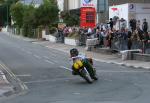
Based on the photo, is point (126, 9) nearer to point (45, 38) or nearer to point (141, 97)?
point (141, 97)

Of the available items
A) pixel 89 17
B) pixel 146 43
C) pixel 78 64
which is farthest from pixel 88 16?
pixel 78 64

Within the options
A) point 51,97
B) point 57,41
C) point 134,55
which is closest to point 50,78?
point 51,97

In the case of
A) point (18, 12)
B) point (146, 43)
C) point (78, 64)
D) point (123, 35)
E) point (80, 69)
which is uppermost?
point (18, 12)

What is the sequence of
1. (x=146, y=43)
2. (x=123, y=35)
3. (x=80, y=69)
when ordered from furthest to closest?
(x=123, y=35), (x=146, y=43), (x=80, y=69)

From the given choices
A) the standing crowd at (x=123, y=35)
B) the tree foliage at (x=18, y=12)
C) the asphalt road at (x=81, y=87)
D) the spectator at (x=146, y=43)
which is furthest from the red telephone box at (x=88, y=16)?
the tree foliage at (x=18, y=12)

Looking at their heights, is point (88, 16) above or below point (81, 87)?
above

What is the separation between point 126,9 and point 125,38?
668cm

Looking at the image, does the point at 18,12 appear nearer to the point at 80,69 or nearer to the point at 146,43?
the point at 146,43

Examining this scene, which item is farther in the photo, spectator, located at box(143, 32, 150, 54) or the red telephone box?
the red telephone box

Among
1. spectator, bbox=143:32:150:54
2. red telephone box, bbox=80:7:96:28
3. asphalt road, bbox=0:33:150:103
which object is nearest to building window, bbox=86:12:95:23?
red telephone box, bbox=80:7:96:28

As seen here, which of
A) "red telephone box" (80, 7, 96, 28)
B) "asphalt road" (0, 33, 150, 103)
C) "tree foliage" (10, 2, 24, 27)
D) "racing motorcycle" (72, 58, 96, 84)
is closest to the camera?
"asphalt road" (0, 33, 150, 103)

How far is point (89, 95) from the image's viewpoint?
17.5 metres

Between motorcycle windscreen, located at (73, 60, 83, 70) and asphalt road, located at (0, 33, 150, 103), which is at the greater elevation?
motorcycle windscreen, located at (73, 60, 83, 70)

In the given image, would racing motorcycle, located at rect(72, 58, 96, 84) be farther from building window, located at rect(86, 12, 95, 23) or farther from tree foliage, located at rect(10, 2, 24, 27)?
tree foliage, located at rect(10, 2, 24, 27)
